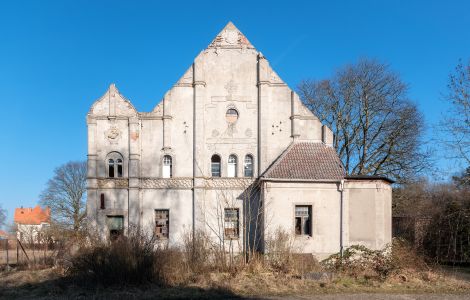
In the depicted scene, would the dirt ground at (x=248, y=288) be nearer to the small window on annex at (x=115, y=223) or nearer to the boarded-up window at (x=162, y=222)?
the small window on annex at (x=115, y=223)

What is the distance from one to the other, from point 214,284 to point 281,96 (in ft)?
42.4

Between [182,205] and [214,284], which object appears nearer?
[214,284]

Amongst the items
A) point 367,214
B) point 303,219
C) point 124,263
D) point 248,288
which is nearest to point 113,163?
point 303,219

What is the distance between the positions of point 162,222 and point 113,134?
17.5 ft

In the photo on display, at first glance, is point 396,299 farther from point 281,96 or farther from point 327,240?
point 281,96

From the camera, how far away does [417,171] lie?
29.5m

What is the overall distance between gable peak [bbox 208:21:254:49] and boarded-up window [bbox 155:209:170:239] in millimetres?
9343

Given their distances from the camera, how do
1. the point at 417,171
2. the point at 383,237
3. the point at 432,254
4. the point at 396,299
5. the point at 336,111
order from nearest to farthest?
the point at 396,299, the point at 383,237, the point at 432,254, the point at 417,171, the point at 336,111

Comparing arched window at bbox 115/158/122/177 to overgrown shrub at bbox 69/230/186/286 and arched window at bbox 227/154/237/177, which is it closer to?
arched window at bbox 227/154/237/177

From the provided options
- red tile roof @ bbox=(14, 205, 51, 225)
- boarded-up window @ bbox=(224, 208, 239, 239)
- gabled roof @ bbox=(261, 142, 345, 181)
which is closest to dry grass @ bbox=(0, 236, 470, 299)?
gabled roof @ bbox=(261, 142, 345, 181)

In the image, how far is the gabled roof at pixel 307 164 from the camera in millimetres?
21109

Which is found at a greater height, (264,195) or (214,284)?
(264,195)

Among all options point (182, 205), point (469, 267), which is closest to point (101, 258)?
point (182, 205)

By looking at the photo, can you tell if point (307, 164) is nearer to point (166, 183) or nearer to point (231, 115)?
point (231, 115)
